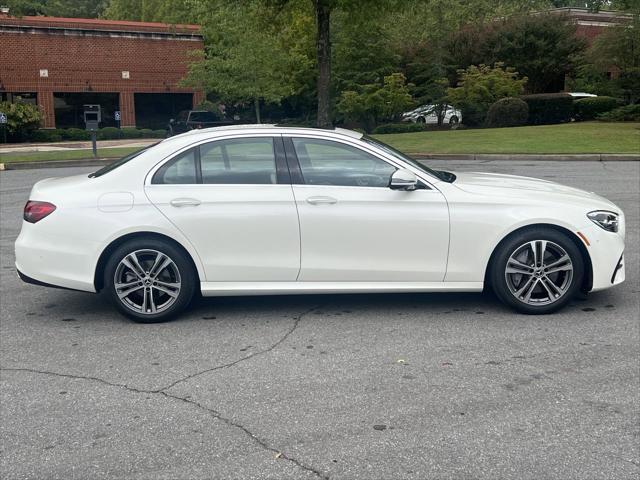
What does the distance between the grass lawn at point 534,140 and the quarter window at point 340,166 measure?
16095 millimetres

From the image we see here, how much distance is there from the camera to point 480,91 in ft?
109

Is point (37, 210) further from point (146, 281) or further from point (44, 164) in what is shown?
point (44, 164)

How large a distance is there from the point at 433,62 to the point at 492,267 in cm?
3269

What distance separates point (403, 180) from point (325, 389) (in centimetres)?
190

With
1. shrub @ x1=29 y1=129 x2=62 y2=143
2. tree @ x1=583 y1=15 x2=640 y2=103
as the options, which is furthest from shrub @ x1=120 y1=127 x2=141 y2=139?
tree @ x1=583 y1=15 x2=640 y2=103

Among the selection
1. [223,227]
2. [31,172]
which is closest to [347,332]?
[223,227]

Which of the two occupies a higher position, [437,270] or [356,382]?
[437,270]

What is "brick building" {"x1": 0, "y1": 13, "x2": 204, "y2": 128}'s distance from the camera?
3831 centimetres

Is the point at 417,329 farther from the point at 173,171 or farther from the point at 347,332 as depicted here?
the point at 173,171

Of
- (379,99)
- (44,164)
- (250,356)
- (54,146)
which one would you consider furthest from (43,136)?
(250,356)

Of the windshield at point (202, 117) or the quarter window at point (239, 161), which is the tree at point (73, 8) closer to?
A: the windshield at point (202, 117)

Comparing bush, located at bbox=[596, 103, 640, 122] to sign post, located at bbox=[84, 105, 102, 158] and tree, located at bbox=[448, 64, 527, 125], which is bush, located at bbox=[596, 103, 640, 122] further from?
sign post, located at bbox=[84, 105, 102, 158]

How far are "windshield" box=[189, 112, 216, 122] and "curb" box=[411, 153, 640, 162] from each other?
18.8 m

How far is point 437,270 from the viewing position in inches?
224
